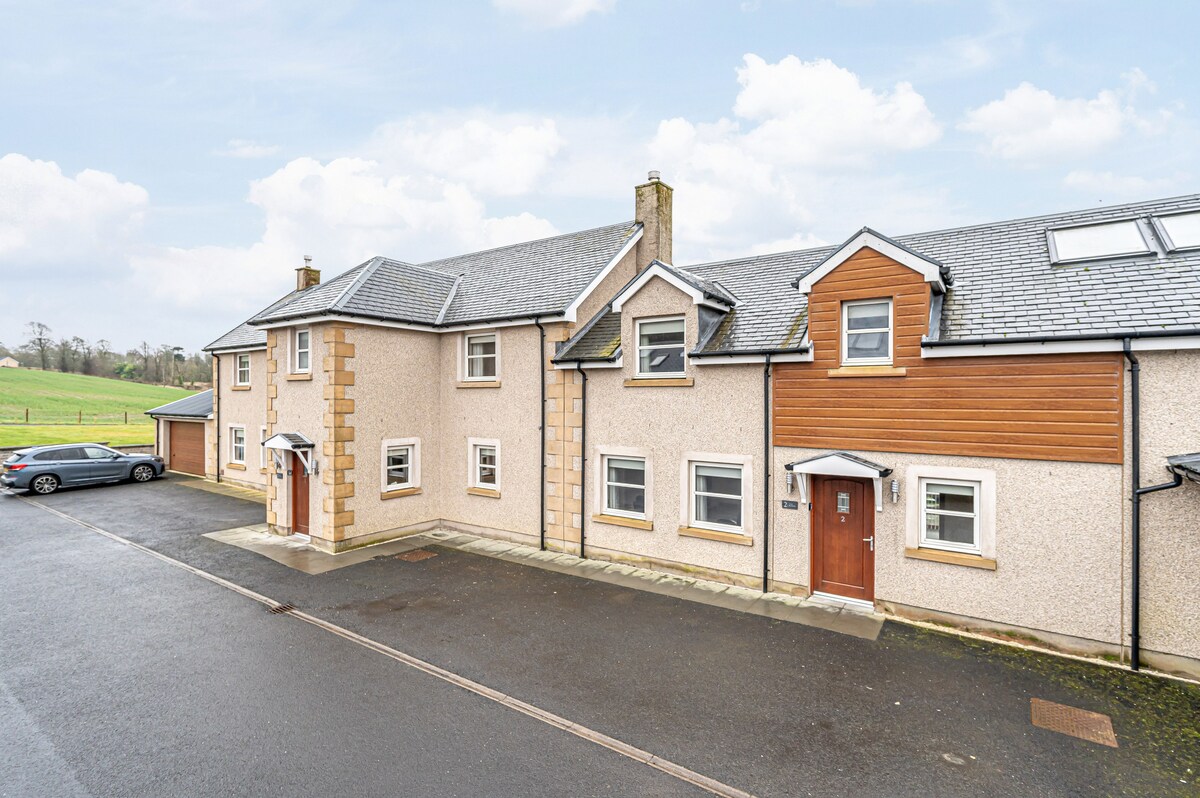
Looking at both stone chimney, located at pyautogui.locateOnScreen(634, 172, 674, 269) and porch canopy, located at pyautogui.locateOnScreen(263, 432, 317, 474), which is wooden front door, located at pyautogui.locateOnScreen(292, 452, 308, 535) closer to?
porch canopy, located at pyautogui.locateOnScreen(263, 432, 317, 474)

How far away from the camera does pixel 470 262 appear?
786 inches

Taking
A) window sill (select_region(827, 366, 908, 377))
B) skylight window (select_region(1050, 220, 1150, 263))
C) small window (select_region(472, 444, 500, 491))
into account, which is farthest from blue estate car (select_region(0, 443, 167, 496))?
skylight window (select_region(1050, 220, 1150, 263))

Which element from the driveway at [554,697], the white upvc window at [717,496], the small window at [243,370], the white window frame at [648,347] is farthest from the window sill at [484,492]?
the small window at [243,370]

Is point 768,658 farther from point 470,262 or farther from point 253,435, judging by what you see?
point 253,435

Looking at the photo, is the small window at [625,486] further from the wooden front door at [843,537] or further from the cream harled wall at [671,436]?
the wooden front door at [843,537]

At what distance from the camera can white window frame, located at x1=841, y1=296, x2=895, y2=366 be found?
10141 millimetres

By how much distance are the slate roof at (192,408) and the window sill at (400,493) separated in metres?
16.4

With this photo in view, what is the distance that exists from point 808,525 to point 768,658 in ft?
10.3

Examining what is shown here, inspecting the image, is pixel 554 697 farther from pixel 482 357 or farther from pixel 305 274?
pixel 305 274

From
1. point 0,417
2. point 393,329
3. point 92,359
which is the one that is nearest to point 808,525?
point 393,329

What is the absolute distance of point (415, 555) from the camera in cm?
1403

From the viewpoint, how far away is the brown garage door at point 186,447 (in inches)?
1053

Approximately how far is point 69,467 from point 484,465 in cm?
1992

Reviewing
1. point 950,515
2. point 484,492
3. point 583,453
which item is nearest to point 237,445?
point 484,492
